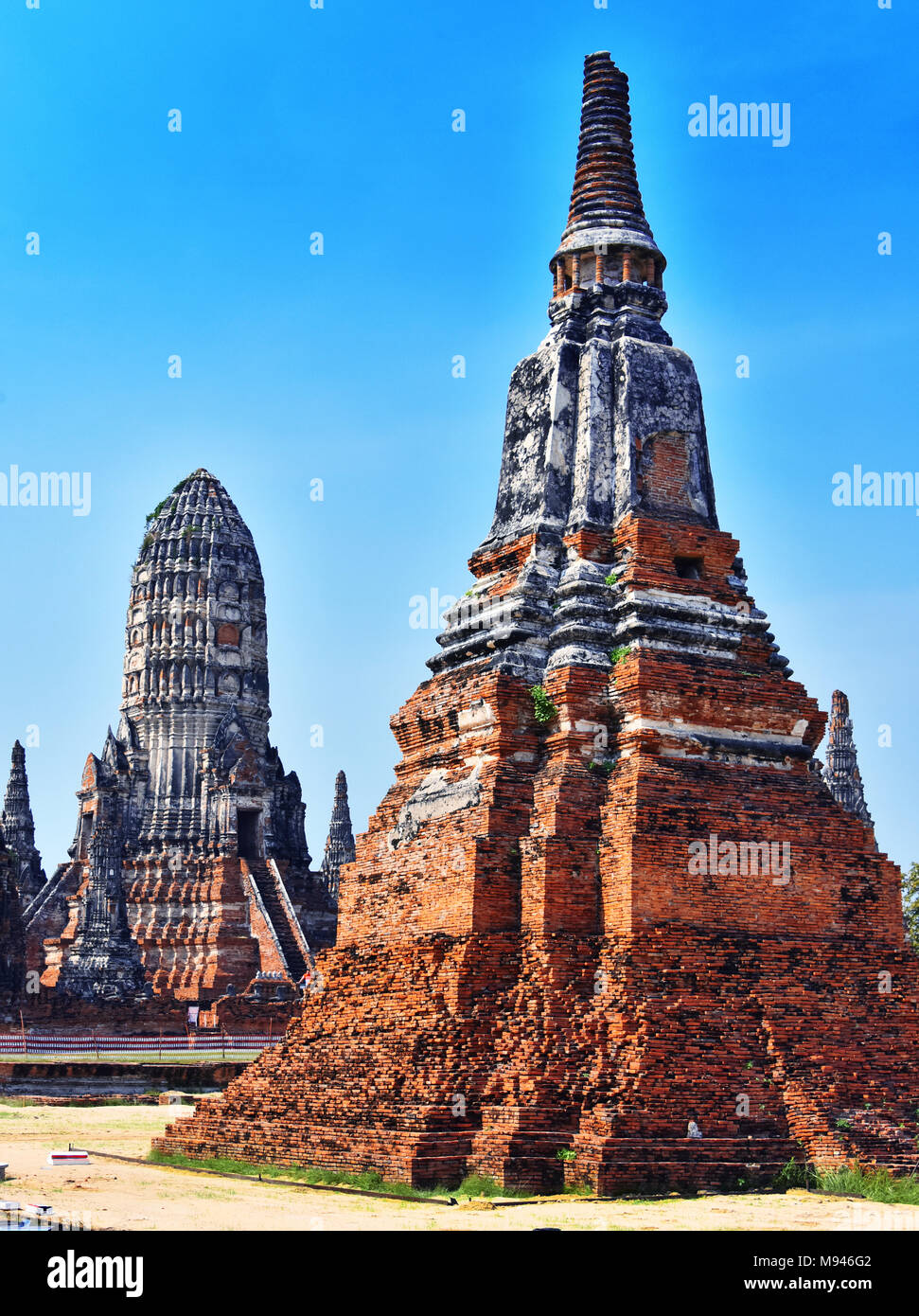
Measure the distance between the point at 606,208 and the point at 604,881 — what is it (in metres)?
9.19

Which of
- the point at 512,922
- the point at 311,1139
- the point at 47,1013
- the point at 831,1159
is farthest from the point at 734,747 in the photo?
the point at 47,1013

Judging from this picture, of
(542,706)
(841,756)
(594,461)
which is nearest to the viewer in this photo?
(542,706)

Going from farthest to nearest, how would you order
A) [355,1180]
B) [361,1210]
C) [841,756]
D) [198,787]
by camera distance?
[198,787] → [841,756] → [355,1180] → [361,1210]

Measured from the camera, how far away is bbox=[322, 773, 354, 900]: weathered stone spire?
59.6m

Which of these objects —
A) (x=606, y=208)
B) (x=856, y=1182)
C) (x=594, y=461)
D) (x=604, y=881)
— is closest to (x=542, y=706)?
(x=604, y=881)

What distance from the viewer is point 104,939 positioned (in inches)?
1863

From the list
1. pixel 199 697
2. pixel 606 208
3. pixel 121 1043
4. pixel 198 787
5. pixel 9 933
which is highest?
pixel 606 208

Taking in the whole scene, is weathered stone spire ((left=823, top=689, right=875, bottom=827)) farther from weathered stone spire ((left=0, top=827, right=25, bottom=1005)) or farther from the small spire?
the small spire

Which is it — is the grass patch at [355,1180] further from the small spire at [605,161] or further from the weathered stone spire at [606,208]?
the small spire at [605,161]

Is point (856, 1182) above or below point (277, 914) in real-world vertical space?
below

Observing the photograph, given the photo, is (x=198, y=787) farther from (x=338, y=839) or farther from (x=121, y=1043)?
(x=121, y=1043)

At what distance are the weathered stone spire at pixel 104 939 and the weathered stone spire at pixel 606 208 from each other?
28.5 m

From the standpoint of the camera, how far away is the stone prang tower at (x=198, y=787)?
177ft

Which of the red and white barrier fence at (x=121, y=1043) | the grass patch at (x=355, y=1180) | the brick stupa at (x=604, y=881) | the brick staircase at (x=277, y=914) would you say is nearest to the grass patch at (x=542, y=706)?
the brick stupa at (x=604, y=881)
